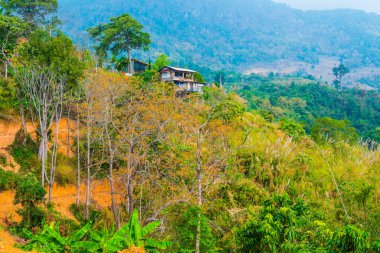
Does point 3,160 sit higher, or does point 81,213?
point 3,160

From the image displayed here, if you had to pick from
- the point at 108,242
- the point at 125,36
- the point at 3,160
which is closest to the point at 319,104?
the point at 125,36

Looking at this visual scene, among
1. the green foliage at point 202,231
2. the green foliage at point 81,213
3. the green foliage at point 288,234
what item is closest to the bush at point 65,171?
the green foliage at point 81,213

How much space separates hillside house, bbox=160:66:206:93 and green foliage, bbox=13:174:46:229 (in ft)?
61.6

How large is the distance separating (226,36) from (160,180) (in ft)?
558

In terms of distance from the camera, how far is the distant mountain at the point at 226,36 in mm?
140425

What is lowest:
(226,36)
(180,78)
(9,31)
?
(180,78)

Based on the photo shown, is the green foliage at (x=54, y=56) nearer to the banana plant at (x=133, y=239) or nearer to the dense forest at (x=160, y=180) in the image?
the dense forest at (x=160, y=180)

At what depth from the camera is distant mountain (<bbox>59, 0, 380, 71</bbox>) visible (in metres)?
140

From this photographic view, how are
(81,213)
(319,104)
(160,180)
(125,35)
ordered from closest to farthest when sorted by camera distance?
(160,180) → (81,213) → (125,35) → (319,104)

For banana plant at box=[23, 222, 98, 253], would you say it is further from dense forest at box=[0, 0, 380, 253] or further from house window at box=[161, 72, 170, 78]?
house window at box=[161, 72, 170, 78]

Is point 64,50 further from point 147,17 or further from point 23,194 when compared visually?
point 147,17

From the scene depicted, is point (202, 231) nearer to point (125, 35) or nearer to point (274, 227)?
point (274, 227)

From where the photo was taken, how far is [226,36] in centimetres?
17212

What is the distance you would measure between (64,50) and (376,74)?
438 ft
